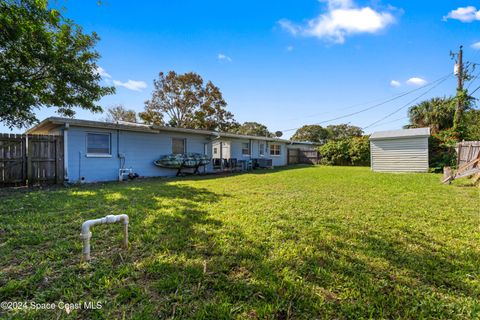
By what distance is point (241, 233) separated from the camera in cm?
317

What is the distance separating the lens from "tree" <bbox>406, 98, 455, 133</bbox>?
15781 mm

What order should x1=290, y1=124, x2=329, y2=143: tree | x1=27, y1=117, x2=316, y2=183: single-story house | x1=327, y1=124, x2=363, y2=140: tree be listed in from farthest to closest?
1. x1=290, y1=124, x2=329, y2=143: tree
2. x1=327, y1=124, x2=363, y2=140: tree
3. x1=27, y1=117, x2=316, y2=183: single-story house

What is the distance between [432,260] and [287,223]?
1.81m

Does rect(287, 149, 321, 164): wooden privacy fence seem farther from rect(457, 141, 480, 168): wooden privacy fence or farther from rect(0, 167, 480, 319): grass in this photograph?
rect(0, 167, 480, 319): grass

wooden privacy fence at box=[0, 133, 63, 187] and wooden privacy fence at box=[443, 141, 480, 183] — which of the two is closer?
wooden privacy fence at box=[0, 133, 63, 187]

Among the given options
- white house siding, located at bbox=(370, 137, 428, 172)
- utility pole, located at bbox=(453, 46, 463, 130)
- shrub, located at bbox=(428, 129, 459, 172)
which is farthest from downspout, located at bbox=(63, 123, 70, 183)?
utility pole, located at bbox=(453, 46, 463, 130)

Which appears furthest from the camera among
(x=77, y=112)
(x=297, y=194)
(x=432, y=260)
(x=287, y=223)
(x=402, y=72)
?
(x=402, y=72)

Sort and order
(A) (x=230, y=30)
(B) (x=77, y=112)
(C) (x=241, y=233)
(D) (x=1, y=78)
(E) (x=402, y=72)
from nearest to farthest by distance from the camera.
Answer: (C) (x=241, y=233) < (D) (x=1, y=78) < (A) (x=230, y=30) < (B) (x=77, y=112) < (E) (x=402, y=72)

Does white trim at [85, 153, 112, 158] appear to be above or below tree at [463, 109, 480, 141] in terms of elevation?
below

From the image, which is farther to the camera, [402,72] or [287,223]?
[402,72]

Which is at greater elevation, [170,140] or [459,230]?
[170,140]

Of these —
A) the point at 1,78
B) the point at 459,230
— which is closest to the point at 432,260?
the point at 459,230

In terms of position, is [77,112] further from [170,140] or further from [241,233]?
[241,233]

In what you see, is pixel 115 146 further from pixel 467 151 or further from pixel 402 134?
pixel 467 151
